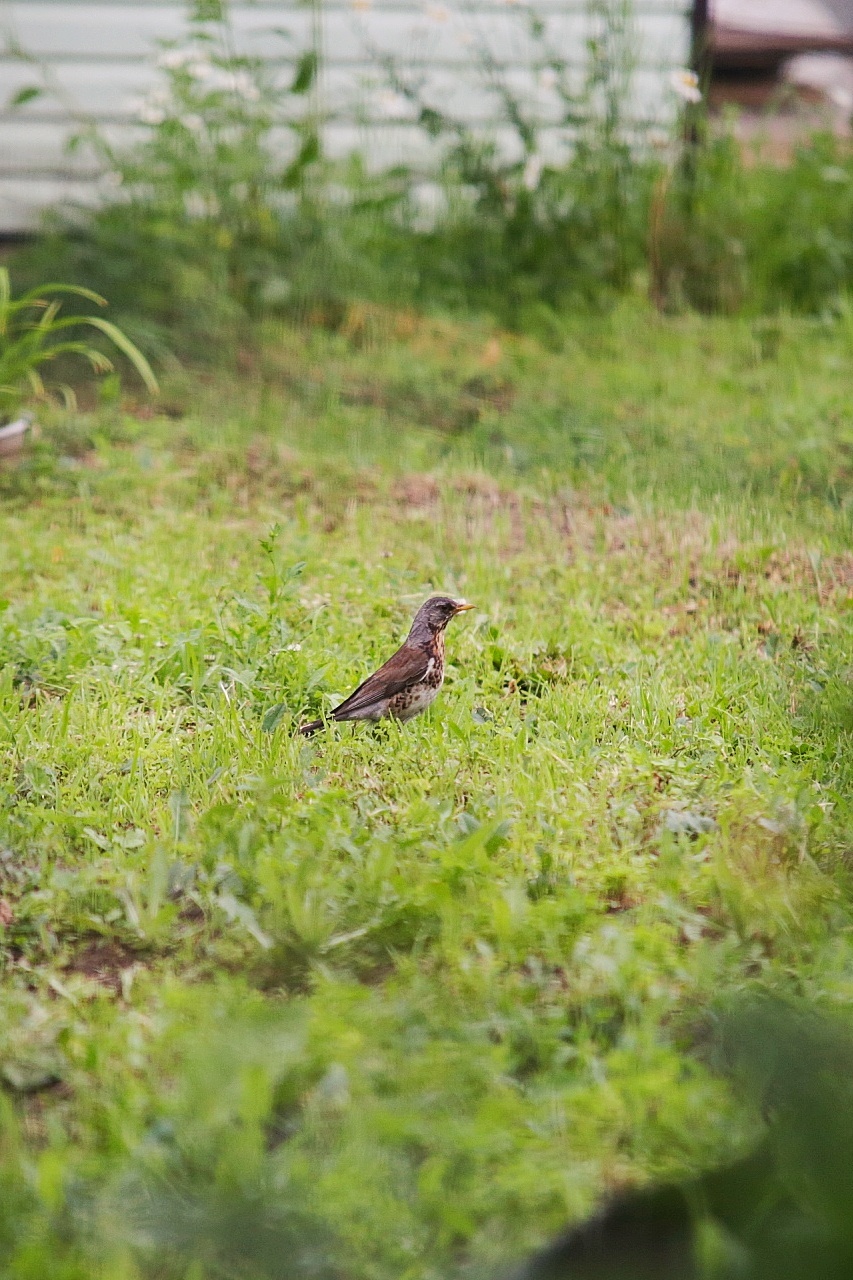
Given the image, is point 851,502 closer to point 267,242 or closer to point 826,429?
point 826,429

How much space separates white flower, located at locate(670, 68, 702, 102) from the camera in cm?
816

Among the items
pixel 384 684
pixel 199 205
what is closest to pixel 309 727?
pixel 384 684

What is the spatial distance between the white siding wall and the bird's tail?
5974 millimetres

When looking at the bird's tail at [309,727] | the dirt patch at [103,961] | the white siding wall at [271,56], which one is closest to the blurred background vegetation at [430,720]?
the dirt patch at [103,961]

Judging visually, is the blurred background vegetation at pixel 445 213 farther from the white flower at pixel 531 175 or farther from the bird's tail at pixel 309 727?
the bird's tail at pixel 309 727

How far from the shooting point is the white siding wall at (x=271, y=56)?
879 cm

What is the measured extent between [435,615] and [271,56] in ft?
20.8

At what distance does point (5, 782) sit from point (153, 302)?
442 centimetres

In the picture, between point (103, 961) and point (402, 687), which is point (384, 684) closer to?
point (402, 687)

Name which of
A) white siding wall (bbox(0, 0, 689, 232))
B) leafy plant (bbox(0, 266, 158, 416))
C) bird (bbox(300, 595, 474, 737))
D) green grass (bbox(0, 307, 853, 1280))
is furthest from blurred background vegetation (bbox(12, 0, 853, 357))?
bird (bbox(300, 595, 474, 737))

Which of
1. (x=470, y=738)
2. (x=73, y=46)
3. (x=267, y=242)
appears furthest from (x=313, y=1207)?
(x=73, y=46)

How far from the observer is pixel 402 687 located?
12.3 ft

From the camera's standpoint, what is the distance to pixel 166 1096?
2.37 metres

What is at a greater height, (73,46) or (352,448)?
(73,46)
